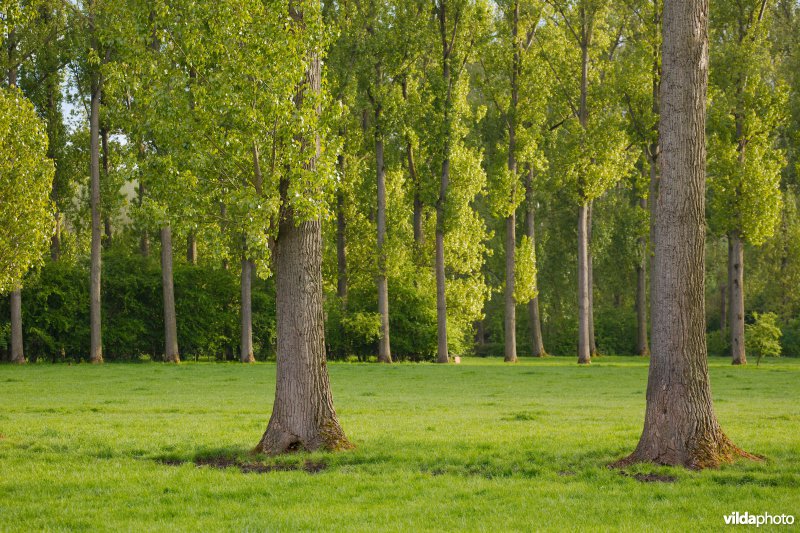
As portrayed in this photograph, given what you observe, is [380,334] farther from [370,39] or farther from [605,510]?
[605,510]

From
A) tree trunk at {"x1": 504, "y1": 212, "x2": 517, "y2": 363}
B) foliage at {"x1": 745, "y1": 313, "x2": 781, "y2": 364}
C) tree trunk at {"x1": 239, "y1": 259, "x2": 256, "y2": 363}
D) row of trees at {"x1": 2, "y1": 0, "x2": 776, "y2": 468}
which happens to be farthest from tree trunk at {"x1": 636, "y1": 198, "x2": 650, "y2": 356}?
row of trees at {"x1": 2, "y1": 0, "x2": 776, "y2": 468}

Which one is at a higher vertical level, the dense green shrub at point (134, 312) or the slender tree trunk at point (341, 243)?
the slender tree trunk at point (341, 243)

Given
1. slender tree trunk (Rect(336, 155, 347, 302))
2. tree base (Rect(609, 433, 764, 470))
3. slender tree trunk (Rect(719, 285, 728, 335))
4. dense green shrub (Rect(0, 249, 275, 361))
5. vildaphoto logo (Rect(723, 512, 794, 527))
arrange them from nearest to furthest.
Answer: vildaphoto logo (Rect(723, 512, 794, 527)) < tree base (Rect(609, 433, 764, 470)) < dense green shrub (Rect(0, 249, 275, 361)) < slender tree trunk (Rect(336, 155, 347, 302)) < slender tree trunk (Rect(719, 285, 728, 335))

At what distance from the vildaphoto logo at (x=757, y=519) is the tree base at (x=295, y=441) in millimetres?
5578

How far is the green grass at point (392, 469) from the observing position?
8.66 m

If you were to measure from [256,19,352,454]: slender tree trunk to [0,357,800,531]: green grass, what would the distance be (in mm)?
462

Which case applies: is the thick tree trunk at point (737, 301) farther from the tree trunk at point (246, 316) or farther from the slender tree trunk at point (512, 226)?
the tree trunk at point (246, 316)

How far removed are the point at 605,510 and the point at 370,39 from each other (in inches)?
1135

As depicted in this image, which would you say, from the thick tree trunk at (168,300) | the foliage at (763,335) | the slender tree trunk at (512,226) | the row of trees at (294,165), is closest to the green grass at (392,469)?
the row of trees at (294,165)

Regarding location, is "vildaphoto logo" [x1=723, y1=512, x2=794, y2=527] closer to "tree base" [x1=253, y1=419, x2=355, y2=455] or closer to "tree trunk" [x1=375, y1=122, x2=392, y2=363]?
"tree base" [x1=253, y1=419, x2=355, y2=455]

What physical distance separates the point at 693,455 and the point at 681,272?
225cm

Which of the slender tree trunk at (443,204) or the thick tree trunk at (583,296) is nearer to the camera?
the thick tree trunk at (583,296)

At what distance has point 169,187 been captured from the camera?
492 inches

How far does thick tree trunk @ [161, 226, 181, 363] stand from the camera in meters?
33.6
